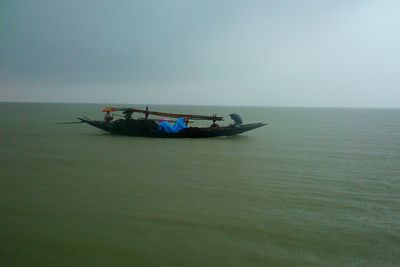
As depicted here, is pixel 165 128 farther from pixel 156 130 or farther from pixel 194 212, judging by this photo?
pixel 194 212

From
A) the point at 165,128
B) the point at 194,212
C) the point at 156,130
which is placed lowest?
the point at 194,212

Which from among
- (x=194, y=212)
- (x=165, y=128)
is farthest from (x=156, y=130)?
(x=194, y=212)

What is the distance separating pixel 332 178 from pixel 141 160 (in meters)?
6.57

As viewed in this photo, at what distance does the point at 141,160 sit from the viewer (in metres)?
13.4

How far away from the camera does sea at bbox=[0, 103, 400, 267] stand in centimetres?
523

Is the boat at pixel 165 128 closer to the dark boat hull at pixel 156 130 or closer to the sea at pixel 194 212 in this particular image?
the dark boat hull at pixel 156 130

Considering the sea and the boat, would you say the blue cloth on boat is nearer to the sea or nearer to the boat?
the boat

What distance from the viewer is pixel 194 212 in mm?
7180

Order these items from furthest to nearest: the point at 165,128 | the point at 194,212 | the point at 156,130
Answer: the point at 156,130, the point at 165,128, the point at 194,212

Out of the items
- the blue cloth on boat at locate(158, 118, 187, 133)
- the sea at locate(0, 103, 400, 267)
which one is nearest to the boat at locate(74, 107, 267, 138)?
the blue cloth on boat at locate(158, 118, 187, 133)

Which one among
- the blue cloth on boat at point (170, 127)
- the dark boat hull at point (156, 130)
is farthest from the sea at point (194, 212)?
the dark boat hull at point (156, 130)

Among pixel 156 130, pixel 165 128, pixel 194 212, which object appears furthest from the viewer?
pixel 156 130

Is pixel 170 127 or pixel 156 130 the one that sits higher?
pixel 170 127

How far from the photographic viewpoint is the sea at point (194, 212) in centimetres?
523
